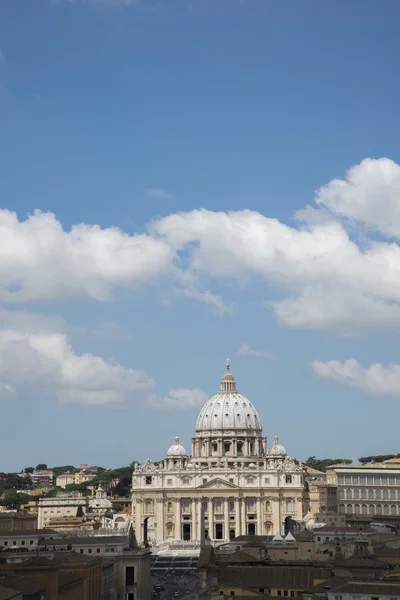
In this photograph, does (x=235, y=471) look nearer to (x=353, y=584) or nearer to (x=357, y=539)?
(x=357, y=539)

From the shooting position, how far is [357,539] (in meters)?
89.9

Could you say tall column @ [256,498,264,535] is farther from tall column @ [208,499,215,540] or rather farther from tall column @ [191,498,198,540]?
tall column @ [191,498,198,540]

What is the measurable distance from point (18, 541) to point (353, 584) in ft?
153

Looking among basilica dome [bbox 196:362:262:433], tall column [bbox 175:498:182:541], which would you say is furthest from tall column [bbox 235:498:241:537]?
basilica dome [bbox 196:362:262:433]

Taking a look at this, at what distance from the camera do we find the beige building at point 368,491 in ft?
547

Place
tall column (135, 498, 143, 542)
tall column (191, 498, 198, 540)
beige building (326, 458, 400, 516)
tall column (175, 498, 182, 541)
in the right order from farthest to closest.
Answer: beige building (326, 458, 400, 516)
tall column (175, 498, 182, 541)
tall column (191, 498, 198, 540)
tall column (135, 498, 143, 542)

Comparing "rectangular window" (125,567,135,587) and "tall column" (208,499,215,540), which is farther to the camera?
"tall column" (208,499,215,540)

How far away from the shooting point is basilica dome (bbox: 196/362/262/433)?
621 feet

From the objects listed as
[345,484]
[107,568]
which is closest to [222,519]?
[345,484]

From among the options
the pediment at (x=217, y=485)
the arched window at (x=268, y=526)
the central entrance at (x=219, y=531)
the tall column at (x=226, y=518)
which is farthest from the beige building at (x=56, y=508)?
the arched window at (x=268, y=526)

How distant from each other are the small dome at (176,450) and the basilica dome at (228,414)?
654 cm

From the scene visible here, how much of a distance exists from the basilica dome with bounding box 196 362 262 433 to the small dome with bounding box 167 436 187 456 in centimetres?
654

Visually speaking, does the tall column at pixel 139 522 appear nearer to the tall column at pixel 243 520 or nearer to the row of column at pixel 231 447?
the tall column at pixel 243 520

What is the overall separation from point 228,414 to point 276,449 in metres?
10.2
